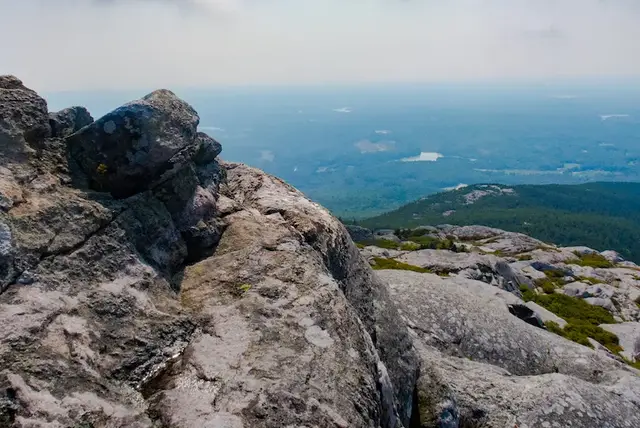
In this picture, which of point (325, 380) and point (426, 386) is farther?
point (426, 386)

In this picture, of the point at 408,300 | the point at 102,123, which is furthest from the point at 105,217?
the point at 408,300

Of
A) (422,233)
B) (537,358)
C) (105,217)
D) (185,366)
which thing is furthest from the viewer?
(422,233)

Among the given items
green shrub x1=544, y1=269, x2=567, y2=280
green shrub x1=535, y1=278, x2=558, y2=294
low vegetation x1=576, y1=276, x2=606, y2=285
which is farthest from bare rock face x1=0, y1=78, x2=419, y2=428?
low vegetation x1=576, y1=276, x2=606, y2=285

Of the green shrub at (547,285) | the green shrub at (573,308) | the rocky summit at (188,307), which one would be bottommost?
the green shrub at (547,285)

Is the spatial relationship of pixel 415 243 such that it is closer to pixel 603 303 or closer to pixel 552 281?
pixel 552 281

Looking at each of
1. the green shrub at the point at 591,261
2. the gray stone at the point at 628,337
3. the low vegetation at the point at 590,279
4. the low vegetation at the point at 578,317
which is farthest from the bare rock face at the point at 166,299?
the green shrub at the point at 591,261

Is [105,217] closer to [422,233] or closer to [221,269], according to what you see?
[221,269]

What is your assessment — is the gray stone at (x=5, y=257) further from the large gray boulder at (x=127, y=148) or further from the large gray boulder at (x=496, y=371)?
the large gray boulder at (x=496, y=371)
